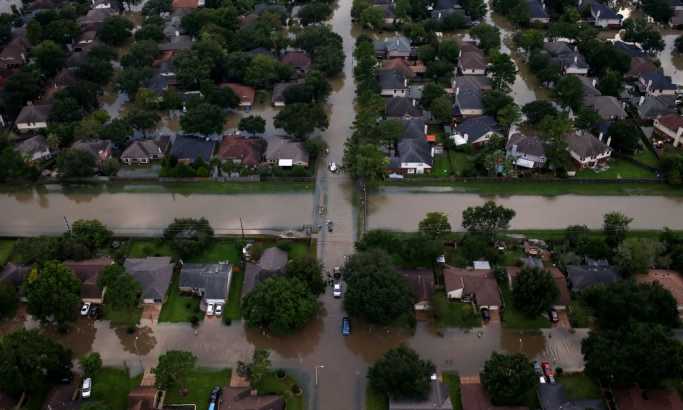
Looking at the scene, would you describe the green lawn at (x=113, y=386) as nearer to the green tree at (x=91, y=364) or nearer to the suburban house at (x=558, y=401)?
the green tree at (x=91, y=364)

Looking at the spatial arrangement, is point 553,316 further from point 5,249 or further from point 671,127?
point 5,249

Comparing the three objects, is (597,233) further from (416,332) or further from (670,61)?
(670,61)

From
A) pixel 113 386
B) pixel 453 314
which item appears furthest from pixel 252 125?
pixel 113 386

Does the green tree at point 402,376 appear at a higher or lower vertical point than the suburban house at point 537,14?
lower

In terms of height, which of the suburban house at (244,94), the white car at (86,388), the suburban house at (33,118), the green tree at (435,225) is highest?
the suburban house at (244,94)

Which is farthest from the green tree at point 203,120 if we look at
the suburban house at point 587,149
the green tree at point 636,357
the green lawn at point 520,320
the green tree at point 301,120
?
the green tree at point 636,357

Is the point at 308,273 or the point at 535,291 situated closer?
the point at 535,291

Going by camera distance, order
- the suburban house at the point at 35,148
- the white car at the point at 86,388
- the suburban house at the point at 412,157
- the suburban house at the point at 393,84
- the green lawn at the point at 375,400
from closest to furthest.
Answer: the green lawn at the point at 375,400 < the white car at the point at 86,388 < the suburban house at the point at 412,157 < the suburban house at the point at 35,148 < the suburban house at the point at 393,84
